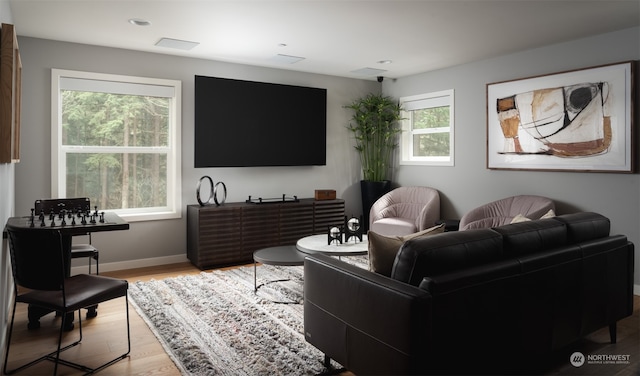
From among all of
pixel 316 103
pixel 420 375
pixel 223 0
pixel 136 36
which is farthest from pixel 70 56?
pixel 420 375

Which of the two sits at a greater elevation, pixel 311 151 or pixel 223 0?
pixel 223 0

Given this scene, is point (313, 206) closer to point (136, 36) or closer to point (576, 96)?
point (136, 36)

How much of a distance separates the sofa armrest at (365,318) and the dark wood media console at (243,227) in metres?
2.62

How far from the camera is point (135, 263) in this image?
501 cm

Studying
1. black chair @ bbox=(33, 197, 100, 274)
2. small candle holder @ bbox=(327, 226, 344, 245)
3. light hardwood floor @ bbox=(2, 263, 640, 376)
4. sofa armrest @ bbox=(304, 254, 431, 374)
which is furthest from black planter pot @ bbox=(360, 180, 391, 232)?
sofa armrest @ bbox=(304, 254, 431, 374)

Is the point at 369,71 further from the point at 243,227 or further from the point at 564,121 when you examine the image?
the point at 243,227

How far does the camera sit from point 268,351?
9.29 ft

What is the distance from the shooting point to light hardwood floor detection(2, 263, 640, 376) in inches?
102

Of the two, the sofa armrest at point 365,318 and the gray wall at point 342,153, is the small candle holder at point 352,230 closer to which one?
the sofa armrest at point 365,318

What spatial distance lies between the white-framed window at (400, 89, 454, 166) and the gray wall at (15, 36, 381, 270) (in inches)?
29.0

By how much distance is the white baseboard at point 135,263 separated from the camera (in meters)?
A: 4.71

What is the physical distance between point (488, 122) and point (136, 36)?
3.94 metres

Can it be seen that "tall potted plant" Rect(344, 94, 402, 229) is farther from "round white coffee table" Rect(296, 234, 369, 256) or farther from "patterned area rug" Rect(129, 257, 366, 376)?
"round white coffee table" Rect(296, 234, 369, 256)

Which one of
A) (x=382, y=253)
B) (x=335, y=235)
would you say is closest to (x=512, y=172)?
(x=335, y=235)
